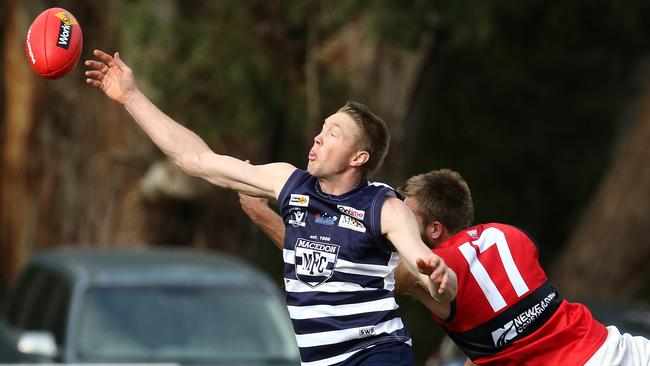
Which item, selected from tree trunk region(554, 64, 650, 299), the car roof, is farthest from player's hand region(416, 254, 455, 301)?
A: tree trunk region(554, 64, 650, 299)

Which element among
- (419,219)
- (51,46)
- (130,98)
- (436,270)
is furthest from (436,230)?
(51,46)

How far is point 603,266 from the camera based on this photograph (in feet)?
54.9

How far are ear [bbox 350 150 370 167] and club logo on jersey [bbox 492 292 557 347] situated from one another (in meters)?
0.83

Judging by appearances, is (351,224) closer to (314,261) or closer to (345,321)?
(314,261)

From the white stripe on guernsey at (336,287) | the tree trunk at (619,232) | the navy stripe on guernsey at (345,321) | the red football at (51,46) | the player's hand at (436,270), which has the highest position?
the tree trunk at (619,232)

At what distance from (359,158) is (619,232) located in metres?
11.8

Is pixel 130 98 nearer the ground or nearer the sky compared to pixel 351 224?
nearer the sky

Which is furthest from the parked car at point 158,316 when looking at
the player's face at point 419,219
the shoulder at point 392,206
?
the shoulder at point 392,206

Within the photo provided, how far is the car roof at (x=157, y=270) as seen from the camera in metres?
10.1

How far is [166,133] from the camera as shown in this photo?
570 cm

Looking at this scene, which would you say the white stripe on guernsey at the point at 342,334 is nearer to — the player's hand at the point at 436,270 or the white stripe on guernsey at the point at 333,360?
the white stripe on guernsey at the point at 333,360

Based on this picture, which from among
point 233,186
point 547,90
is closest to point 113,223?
point 547,90

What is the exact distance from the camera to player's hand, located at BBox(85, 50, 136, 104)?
5.75 m

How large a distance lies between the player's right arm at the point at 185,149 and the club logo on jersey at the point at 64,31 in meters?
0.20
